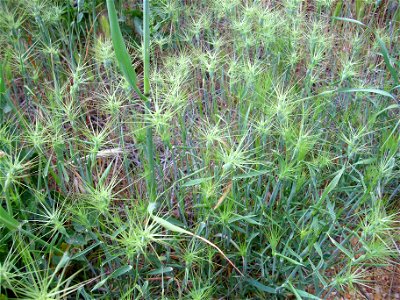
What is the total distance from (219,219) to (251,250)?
205 mm

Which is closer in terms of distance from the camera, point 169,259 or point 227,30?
point 169,259

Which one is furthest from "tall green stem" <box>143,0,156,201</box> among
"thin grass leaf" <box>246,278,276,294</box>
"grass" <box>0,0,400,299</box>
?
"thin grass leaf" <box>246,278,276,294</box>

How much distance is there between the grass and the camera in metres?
0.93

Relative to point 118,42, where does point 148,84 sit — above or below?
below

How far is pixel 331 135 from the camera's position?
1.33 m

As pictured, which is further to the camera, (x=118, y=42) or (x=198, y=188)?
(x=198, y=188)

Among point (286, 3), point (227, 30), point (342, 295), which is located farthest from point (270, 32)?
point (342, 295)

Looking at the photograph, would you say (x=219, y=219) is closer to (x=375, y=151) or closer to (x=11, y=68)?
(x=375, y=151)

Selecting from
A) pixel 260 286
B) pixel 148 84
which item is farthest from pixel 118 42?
pixel 260 286

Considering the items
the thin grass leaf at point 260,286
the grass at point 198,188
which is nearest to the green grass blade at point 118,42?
the grass at point 198,188

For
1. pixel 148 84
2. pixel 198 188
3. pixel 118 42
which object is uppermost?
pixel 118 42

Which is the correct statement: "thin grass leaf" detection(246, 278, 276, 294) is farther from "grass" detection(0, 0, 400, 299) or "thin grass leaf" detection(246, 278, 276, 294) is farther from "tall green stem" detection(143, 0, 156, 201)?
"tall green stem" detection(143, 0, 156, 201)

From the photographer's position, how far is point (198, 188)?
1125mm

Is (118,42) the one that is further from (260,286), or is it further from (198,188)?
(260,286)
